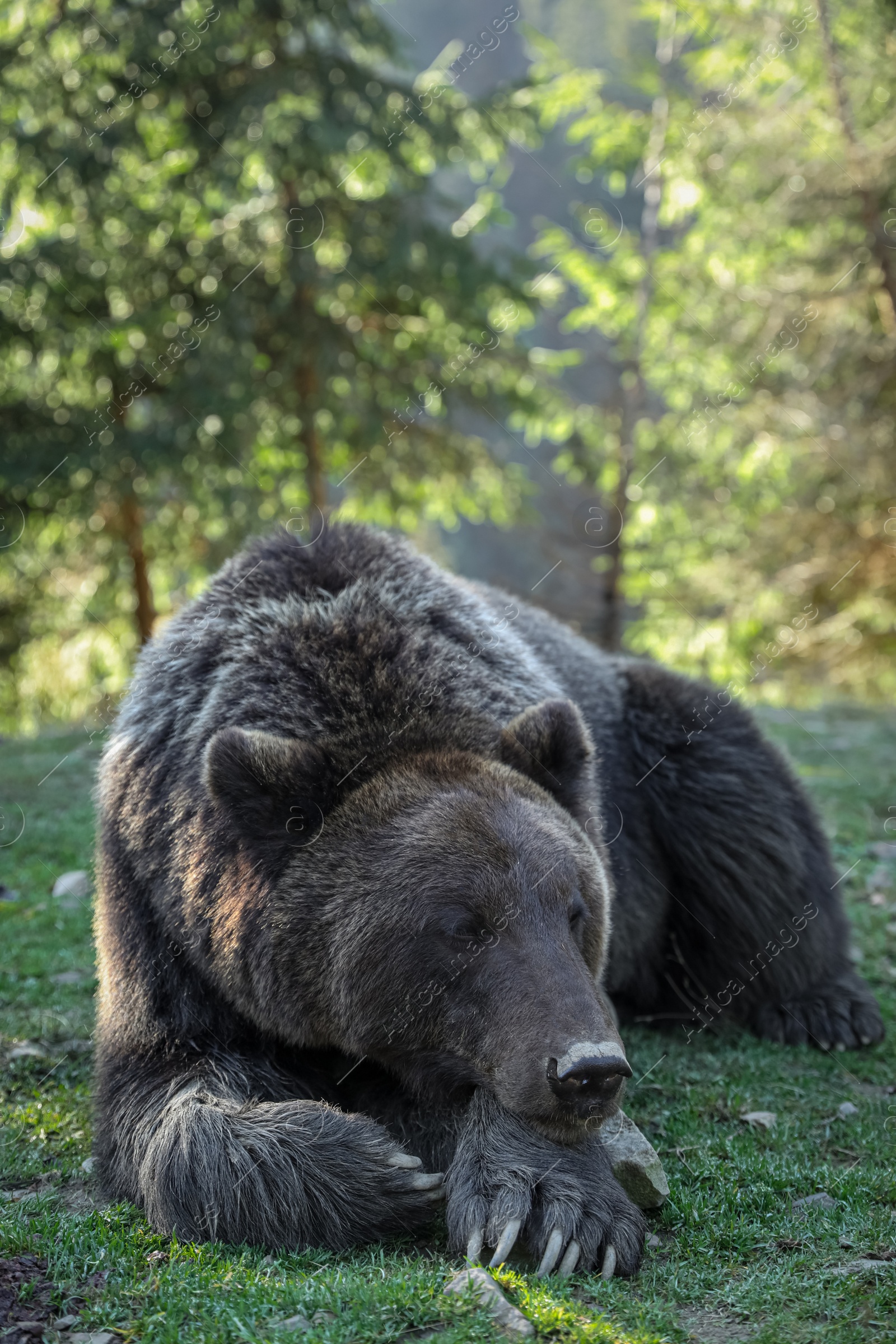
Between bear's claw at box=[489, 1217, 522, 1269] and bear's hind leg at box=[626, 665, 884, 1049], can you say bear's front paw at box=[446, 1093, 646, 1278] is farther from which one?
bear's hind leg at box=[626, 665, 884, 1049]

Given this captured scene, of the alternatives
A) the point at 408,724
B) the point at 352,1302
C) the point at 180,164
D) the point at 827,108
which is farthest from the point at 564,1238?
the point at 827,108

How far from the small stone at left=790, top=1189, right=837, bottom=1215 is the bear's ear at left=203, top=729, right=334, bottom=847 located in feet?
6.66

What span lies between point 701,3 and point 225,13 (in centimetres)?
584

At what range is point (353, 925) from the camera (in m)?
3.65

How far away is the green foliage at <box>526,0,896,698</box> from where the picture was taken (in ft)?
42.4

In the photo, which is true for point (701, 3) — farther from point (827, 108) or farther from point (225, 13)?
point (225, 13)

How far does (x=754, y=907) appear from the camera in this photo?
5.96m

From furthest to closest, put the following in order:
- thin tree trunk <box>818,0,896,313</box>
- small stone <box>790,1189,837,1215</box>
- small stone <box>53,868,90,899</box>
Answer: thin tree trunk <box>818,0,896,313</box> → small stone <box>53,868,90,899</box> → small stone <box>790,1189,837,1215</box>

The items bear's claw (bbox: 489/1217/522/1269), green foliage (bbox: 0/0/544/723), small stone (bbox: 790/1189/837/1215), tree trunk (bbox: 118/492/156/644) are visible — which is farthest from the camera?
tree trunk (bbox: 118/492/156/644)

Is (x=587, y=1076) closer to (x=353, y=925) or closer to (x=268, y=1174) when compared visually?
(x=353, y=925)

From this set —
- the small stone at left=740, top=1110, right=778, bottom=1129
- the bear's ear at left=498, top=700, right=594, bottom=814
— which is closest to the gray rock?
the bear's ear at left=498, top=700, right=594, bottom=814

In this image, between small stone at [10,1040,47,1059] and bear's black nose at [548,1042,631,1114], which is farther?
small stone at [10,1040,47,1059]

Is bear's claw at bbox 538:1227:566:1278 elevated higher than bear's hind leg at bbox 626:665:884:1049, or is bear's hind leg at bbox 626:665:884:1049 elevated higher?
bear's hind leg at bbox 626:665:884:1049
